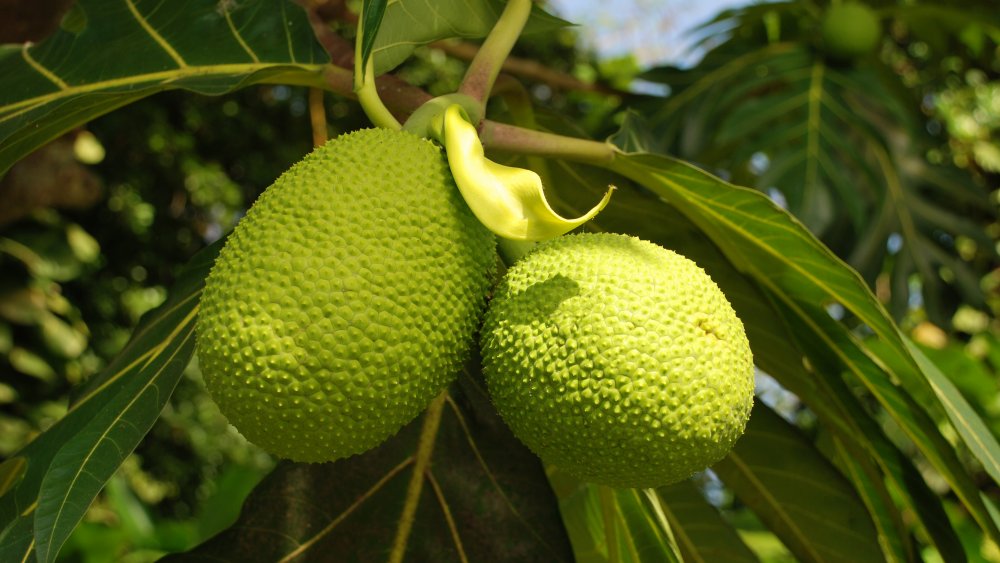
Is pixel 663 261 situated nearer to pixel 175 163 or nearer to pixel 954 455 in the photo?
pixel 954 455

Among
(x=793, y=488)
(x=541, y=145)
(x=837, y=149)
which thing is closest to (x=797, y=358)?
(x=793, y=488)

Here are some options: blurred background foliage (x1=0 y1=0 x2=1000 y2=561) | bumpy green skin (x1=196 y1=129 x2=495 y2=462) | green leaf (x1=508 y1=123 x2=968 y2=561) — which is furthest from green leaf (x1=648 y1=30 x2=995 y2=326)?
bumpy green skin (x1=196 y1=129 x2=495 y2=462)

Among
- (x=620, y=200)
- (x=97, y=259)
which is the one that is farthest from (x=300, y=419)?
(x=97, y=259)

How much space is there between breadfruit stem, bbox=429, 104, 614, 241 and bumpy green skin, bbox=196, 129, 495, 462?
0.03 m

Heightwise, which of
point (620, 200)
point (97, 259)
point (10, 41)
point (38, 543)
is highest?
point (10, 41)

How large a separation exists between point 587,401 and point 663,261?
0.14 metres

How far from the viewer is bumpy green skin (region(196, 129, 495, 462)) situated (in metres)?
0.70

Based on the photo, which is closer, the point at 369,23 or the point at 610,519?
the point at 369,23

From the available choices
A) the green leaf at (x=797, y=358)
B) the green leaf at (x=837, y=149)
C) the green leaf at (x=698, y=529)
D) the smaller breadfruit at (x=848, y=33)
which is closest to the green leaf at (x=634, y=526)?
the green leaf at (x=698, y=529)

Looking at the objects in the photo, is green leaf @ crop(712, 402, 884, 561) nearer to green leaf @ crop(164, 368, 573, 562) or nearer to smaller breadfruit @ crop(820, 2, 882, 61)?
green leaf @ crop(164, 368, 573, 562)

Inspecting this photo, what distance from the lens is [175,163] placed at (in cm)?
320

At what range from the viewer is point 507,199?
0.76 meters

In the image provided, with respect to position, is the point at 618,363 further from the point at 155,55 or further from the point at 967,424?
the point at 155,55

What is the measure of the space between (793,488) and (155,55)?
865mm
